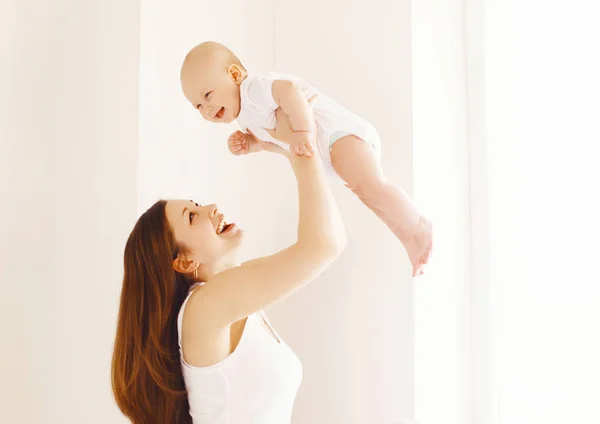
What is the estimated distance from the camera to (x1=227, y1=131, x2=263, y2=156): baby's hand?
1.60 metres

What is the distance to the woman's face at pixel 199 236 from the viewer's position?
1.44m

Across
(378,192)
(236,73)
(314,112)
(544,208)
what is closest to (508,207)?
(544,208)

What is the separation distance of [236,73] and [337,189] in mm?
604

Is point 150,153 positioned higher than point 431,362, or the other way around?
point 150,153

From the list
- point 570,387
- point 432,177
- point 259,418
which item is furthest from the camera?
point 432,177

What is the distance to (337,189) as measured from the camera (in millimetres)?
1978

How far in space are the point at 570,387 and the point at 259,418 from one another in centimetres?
87

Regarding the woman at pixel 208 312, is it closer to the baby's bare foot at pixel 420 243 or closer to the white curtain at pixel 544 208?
the baby's bare foot at pixel 420 243

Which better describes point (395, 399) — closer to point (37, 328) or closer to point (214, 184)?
point (214, 184)

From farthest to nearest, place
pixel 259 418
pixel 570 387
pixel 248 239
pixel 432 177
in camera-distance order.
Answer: pixel 248 239
pixel 432 177
pixel 570 387
pixel 259 418

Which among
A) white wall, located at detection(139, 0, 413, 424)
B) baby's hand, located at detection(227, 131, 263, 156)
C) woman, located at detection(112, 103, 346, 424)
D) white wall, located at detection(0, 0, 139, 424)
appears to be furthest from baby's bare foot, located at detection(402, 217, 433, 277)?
white wall, located at detection(0, 0, 139, 424)

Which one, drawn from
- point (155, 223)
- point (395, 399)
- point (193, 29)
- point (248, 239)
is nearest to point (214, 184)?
point (248, 239)

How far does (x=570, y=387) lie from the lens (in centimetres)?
177

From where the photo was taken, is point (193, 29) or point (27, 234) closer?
point (27, 234)
